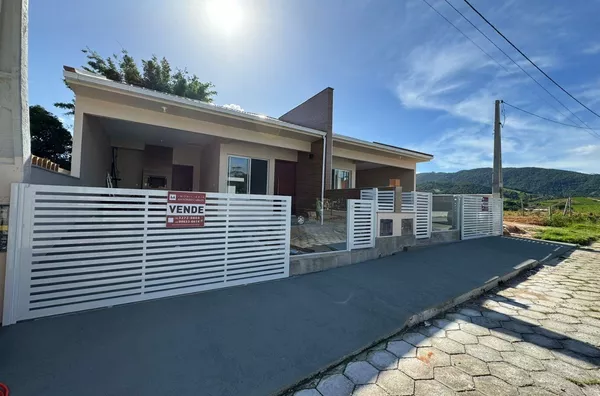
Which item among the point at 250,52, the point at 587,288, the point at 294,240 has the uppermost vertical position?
the point at 250,52

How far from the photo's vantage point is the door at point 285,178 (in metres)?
10.5

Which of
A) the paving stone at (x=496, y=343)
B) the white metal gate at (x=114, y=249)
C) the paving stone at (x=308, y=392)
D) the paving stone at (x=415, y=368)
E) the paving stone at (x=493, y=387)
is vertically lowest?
the paving stone at (x=496, y=343)

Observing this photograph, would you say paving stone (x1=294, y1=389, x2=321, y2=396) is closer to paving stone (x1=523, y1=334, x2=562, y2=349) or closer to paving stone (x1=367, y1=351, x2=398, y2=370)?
paving stone (x1=367, y1=351, x2=398, y2=370)

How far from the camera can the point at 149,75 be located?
16.1m

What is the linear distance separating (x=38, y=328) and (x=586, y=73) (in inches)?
665

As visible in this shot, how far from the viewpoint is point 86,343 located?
90.6 inches

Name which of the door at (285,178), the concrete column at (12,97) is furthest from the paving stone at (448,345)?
the door at (285,178)

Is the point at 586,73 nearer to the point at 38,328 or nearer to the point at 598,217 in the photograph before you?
the point at 598,217

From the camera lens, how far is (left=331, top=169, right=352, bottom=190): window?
1241cm

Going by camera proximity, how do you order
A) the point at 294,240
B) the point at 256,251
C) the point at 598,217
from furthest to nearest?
the point at 598,217 → the point at 294,240 → the point at 256,251

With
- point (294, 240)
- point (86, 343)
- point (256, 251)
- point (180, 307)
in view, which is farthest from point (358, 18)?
point (86, 343)

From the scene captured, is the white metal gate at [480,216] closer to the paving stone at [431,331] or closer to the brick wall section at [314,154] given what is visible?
the brick wall section at [314,154]

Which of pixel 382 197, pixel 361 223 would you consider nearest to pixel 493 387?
pixel 361 223

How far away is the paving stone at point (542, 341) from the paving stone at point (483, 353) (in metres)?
0.64
